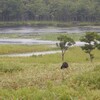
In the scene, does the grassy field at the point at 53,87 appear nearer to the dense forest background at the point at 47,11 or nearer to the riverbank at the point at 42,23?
the riverbank at the point at 42,23

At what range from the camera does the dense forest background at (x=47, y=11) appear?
14612 cm

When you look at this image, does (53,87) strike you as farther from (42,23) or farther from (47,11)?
(47,11)

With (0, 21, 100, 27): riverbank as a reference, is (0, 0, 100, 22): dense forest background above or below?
above

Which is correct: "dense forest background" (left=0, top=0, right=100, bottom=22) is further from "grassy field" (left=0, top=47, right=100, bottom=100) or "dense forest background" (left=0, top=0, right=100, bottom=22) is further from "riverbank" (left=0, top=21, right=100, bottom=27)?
"grassy field" (left=0, top=47, right=100, bottom=100)

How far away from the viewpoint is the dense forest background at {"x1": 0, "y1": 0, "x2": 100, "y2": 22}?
146 metres

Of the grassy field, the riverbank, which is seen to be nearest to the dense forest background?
the riverbank

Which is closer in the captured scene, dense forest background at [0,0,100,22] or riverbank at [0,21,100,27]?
riverbank at [0,21,100,27]

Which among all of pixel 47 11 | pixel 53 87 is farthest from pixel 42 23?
pixel 53 87

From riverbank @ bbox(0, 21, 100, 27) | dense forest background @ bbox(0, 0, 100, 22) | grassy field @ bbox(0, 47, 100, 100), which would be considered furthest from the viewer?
dense forest background @ bbox(0, 0, 100, 22)

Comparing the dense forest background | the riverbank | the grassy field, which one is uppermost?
the grassy field

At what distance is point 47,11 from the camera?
151375mm

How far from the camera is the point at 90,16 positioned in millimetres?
148000

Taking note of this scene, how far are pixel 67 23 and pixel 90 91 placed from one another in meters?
128

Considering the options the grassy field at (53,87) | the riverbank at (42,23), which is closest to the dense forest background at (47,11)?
the riverbank at (42,23)
